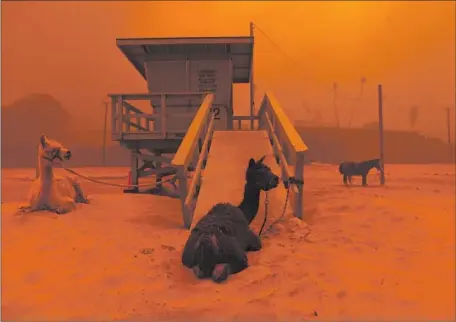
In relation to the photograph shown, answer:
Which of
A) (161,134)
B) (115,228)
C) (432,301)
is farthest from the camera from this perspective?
(161,134)

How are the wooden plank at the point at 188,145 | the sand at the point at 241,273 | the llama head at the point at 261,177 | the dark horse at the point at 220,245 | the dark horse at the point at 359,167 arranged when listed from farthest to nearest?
the dark horse at the point at 359,167 → the wooden plank at the point at 188,145 → the llama head at the point at 261,177 → the dark horse at the point at 220,245 → the sand at the point at 241,273

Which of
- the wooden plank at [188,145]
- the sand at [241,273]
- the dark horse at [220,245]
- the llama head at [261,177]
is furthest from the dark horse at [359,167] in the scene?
the dark horse at [220,245]

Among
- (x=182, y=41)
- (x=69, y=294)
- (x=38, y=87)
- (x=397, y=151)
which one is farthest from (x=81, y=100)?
(x=69, y=294)

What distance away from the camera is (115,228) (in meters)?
5.01

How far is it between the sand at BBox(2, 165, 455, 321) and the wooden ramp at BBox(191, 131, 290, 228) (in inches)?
18.7

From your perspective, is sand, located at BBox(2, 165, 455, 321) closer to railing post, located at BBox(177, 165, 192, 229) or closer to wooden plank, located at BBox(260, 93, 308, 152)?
railing post, located at BBox(177, 165, 192, 229)

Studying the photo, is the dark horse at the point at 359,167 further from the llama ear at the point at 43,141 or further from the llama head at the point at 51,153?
the llama ear at the point at 43,141

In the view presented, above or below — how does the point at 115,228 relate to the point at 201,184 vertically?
below

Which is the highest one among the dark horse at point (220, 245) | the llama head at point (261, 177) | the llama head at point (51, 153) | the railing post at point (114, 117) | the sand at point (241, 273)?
the railing post at point (114, 117)

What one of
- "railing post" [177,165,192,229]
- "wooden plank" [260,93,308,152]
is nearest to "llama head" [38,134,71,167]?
"railing post" [177,165,192,229]

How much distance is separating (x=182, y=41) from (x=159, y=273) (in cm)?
864

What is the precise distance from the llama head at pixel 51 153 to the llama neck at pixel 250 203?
3306mm

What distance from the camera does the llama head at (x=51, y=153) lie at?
555 centimetres

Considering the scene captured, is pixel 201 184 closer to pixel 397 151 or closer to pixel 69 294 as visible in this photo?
pixel 69 294
